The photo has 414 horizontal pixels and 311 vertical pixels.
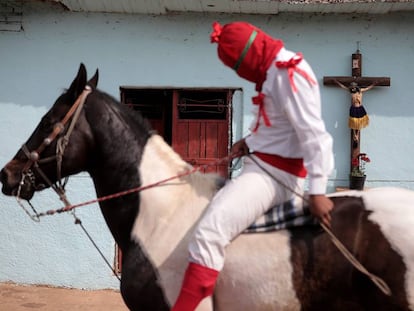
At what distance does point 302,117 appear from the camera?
2.40m

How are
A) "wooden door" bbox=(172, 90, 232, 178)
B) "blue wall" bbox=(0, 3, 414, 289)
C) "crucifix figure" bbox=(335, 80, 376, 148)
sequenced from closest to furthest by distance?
"crucifix figure" bbox=(335, 80, 376, 148) < "blue wall" bbox=(0, 3, 414, 289) < "wooden door" bbox=(172, 90, 232, 178)

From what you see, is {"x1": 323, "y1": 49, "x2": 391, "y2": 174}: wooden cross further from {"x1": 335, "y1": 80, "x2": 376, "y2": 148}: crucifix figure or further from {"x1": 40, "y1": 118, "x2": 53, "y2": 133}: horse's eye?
{"x1": 40, "y1": 118, "x2": 53, "y2": 133}: horse's eye

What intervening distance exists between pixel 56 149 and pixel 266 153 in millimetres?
1248

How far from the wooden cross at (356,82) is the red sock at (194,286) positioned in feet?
14.0

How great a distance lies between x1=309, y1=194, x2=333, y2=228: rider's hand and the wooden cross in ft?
13.0

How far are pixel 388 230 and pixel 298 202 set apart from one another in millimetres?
477

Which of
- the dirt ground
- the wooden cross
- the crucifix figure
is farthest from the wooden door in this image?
the dirt ground

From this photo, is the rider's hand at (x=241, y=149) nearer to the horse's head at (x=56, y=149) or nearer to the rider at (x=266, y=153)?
the rider at (x=266, y=153)

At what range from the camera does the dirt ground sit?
591 cm

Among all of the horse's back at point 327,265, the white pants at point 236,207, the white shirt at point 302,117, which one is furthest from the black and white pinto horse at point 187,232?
the white shirt at point 302,117

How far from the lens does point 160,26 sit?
6.53 meters

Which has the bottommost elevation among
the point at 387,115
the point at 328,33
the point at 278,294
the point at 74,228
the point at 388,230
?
the point at 74,228

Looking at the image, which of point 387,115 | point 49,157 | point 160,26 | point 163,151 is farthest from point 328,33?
point 49,157

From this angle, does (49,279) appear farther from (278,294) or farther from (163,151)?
(278,294)
